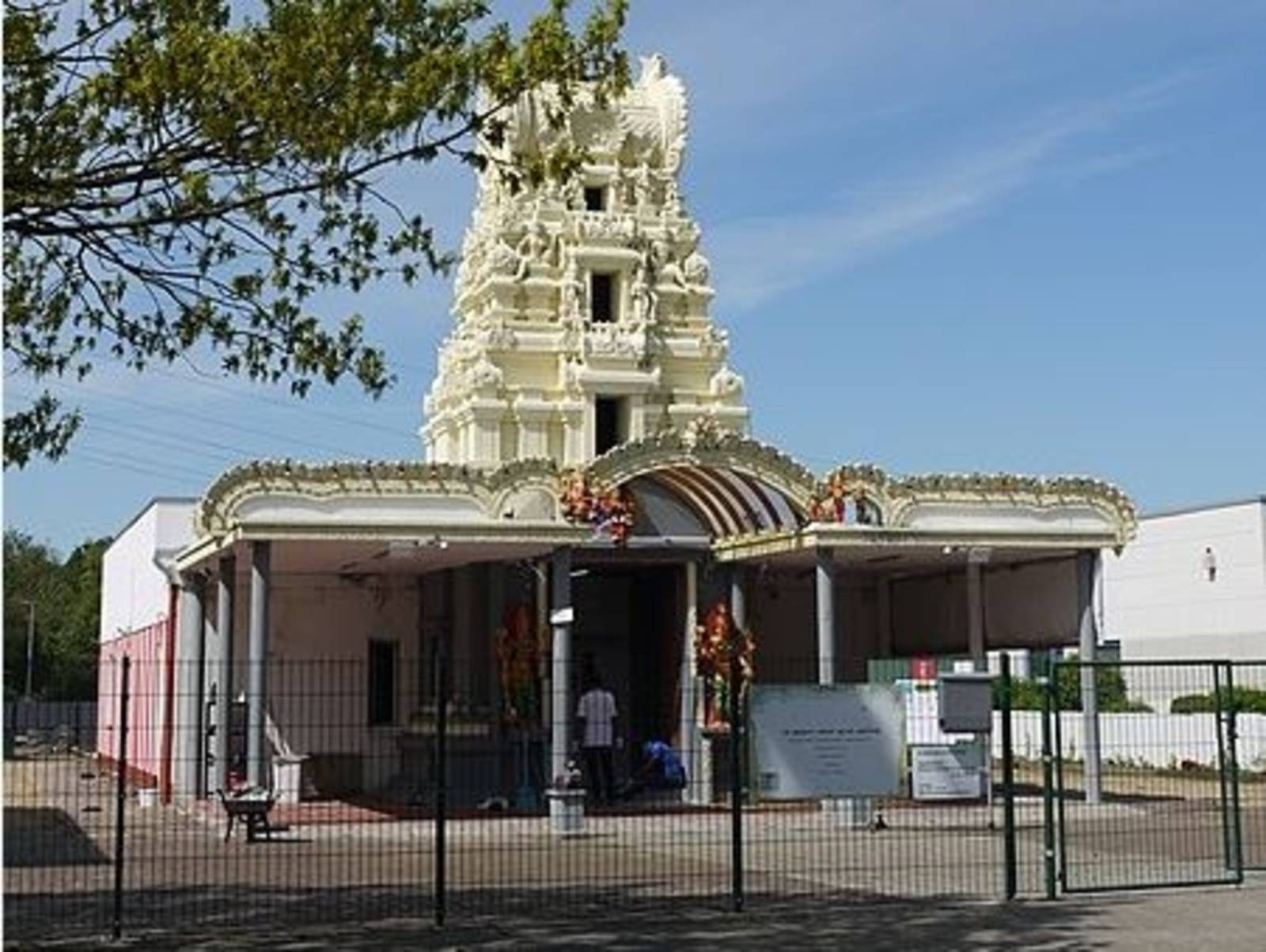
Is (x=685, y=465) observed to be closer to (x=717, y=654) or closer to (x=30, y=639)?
(x=717, y=654)

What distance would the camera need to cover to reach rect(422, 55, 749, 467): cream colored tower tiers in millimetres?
33281

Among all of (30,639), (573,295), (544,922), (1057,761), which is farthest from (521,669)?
(30,639)

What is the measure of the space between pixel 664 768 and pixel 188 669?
7743 millimetres

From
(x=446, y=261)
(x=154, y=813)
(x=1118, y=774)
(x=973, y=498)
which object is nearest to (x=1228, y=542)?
(x=1118, y=774)

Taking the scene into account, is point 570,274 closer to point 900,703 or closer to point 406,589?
point 406,589

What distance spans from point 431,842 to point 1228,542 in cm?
3784

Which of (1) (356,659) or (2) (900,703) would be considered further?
(1) (356,659)

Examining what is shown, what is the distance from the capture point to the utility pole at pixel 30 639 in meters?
75.9

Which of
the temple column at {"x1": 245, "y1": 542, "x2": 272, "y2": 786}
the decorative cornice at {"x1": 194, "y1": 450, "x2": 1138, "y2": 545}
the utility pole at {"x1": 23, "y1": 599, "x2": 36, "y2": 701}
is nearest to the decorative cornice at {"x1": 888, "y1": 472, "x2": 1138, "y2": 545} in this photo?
the decorative cornice at {"x1": 194, "y1": 450, "x2": 1138, "y2": 545}

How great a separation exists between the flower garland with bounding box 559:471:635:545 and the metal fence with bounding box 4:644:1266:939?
233 centimetres

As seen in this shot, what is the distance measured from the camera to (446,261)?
11.5m

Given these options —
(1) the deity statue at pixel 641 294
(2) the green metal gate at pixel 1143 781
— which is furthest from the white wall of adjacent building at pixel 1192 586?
(1) the deity statue at pixel 641 294

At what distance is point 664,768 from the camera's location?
28.0 meters

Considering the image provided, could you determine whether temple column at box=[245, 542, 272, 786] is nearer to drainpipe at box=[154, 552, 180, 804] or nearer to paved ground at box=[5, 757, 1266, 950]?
paved ground at box=[5, 757, 1266, 950]
